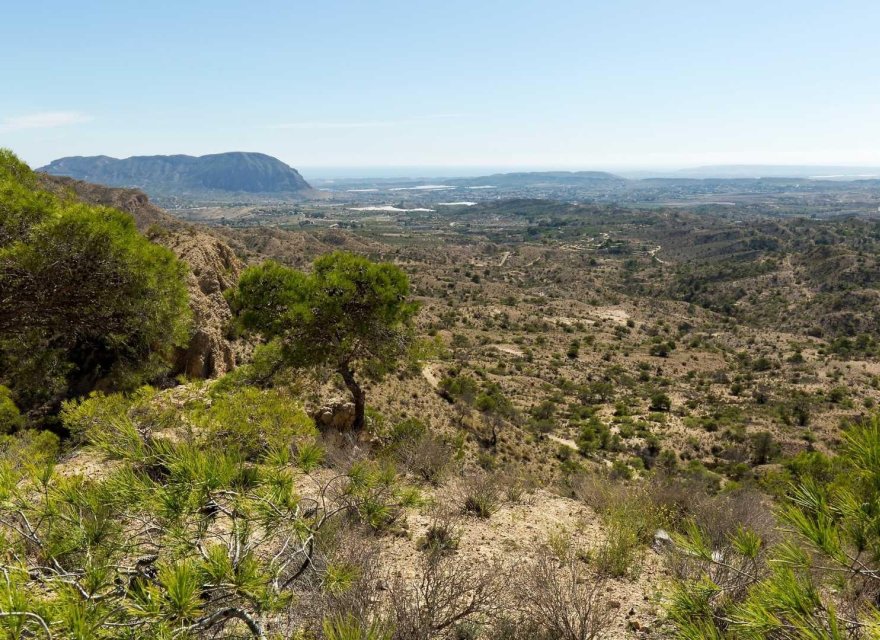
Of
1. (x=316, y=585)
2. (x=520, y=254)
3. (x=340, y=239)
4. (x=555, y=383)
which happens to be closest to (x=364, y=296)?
(x=316, y=585)

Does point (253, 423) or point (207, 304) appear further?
point (207, 304)

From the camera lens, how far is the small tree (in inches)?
457

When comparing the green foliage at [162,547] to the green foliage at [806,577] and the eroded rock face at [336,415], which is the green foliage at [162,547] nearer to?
the green foliage at [806,577]

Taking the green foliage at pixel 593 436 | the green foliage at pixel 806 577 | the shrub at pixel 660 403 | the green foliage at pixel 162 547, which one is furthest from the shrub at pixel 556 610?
the shrub at pixel 660 403

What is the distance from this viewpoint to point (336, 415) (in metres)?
12.5

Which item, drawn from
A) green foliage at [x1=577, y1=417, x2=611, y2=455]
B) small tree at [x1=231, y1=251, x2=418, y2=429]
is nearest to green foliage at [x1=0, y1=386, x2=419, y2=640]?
small tree at [x1=231, y1=251, x2=418, y2=429]

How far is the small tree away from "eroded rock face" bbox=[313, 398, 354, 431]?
23.4 inches

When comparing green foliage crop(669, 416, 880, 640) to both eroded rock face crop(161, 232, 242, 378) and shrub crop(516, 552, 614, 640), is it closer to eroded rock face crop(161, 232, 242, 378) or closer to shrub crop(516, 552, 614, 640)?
shrub crop(516, 552, 614, 640)

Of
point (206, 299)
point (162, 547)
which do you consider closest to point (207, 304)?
point (206, 299)

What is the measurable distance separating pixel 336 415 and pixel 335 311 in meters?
3.01

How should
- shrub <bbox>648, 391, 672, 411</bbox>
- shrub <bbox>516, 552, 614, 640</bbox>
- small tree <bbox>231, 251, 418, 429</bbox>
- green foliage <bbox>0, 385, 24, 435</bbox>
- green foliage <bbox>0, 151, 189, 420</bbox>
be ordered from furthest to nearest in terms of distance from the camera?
shrub <bbox>648, 391, 672, 411</bbox> < small tree <bbox>231, 251, 418, 429</bbox> < green foliage <bbox>0, 385, 24, 435</bbox> < green foliage <bbox>0, 151, 189, 420</bbox> < shrub <bbox>516, 552, 614, 640</bbox>

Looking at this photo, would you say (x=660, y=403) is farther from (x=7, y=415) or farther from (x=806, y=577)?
(x=7, y=415)

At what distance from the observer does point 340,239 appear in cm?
10194

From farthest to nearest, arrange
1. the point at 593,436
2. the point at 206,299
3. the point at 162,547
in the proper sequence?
the point at 593,436, the point at 206,299, the point at 162,547
